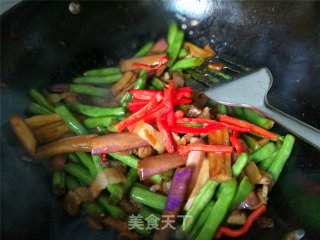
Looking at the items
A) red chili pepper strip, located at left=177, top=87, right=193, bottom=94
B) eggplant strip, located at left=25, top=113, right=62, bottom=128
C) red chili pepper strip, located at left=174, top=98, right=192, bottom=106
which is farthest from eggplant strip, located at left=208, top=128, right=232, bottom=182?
eggplant strip, located at left=25, top=113, right=62, bottom=128

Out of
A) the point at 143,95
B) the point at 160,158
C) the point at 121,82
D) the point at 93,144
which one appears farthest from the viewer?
the point at 121,82

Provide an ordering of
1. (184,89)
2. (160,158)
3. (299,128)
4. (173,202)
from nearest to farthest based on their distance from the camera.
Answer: (299,128)
(173,202)
(160,158)
(184,89)

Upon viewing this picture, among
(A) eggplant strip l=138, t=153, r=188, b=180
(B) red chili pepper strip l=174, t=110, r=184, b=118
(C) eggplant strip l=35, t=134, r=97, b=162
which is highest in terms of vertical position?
(B) red chili pepper strip l=174, t=110, r=184, b=118

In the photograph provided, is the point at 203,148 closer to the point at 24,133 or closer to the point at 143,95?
the point at 143,95

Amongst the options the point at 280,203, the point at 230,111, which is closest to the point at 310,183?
the point at 280,203

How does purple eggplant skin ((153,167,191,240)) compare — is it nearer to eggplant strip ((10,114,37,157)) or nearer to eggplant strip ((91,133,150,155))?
eggplant strip ((91,133,150,155))

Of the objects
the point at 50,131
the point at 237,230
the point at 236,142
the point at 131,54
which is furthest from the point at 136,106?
the point at 237,230

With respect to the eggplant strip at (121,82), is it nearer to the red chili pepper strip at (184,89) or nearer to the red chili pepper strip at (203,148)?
the red chili pepper strip at (184,89)
